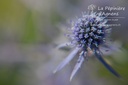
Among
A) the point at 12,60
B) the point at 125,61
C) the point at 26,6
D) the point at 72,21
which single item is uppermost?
the point at 26,6

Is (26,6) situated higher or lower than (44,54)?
higher

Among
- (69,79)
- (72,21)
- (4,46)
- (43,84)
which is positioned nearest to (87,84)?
(69,79)

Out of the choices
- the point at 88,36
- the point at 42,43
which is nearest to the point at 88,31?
the point at 88,36

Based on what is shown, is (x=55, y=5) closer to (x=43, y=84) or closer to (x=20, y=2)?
(x=20, y=2)

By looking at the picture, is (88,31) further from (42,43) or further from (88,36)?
(42,43)
